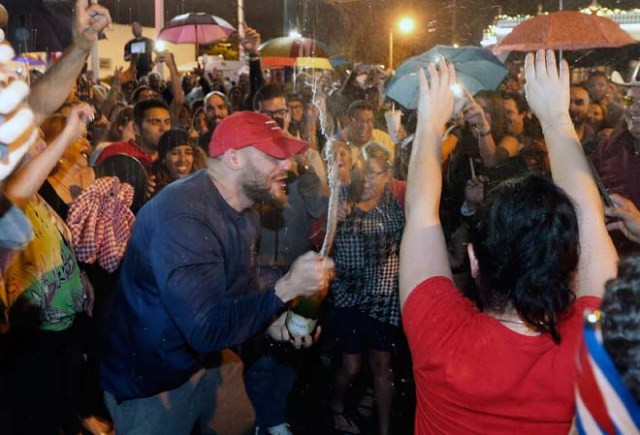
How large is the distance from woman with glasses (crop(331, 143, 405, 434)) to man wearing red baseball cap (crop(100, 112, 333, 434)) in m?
1.12

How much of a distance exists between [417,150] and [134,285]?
141 centimetres

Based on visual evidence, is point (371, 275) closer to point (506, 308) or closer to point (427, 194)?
point (427, 194)

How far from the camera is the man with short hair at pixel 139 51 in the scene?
24.0ft

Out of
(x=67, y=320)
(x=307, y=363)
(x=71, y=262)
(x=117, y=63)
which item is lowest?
(x=307, y=363)

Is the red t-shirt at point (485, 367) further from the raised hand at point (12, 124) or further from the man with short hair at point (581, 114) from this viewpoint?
the man with short hair at point (581, 114)

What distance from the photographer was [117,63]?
27.9ft

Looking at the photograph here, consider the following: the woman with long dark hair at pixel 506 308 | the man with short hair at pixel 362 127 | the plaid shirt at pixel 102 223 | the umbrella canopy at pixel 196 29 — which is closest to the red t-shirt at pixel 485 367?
the woman with long dark hair at pixel 506 308

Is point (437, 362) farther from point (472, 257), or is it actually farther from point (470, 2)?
point (470, 2)

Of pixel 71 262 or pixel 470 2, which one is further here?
pixel 470 2

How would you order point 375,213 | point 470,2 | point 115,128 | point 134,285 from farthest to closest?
point 470,2 < point 115,128 < point 375,213 < point 134,285

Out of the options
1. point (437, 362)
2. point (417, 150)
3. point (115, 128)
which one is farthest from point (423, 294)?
point (115, 128)

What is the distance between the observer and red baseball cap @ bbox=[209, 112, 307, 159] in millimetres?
3236

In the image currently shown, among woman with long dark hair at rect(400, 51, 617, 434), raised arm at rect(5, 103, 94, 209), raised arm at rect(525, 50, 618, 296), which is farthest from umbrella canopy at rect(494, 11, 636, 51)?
woman with long dark hair at rect(400, 51, 617, 434)

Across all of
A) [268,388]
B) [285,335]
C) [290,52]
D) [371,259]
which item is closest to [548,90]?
[285,335]
